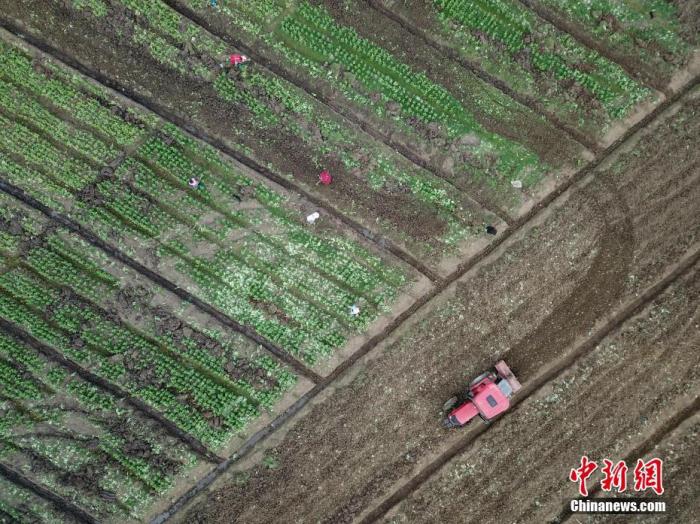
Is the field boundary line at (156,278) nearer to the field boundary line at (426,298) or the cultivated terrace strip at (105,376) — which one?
the cultivated terrace strip at (105,376)

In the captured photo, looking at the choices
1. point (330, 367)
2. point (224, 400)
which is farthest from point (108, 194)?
point (330, 367)

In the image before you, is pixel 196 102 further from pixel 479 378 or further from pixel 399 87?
pixel 479 378

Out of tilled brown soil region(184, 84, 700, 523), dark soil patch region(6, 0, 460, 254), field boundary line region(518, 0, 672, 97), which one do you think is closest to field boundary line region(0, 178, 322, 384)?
tilled brown soil region(184, 84, 700, 523)

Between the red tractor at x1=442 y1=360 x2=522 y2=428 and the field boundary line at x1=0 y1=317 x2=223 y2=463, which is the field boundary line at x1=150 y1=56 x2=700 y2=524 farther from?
the red tractor at x1=442 y1=360 x2=522 y2=428

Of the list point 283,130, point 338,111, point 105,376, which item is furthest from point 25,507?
point 338,111

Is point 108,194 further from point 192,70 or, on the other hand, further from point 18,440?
point 18,440

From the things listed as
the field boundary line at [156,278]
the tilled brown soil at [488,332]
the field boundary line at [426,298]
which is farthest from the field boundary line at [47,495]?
the field boundary line at [156,278]
